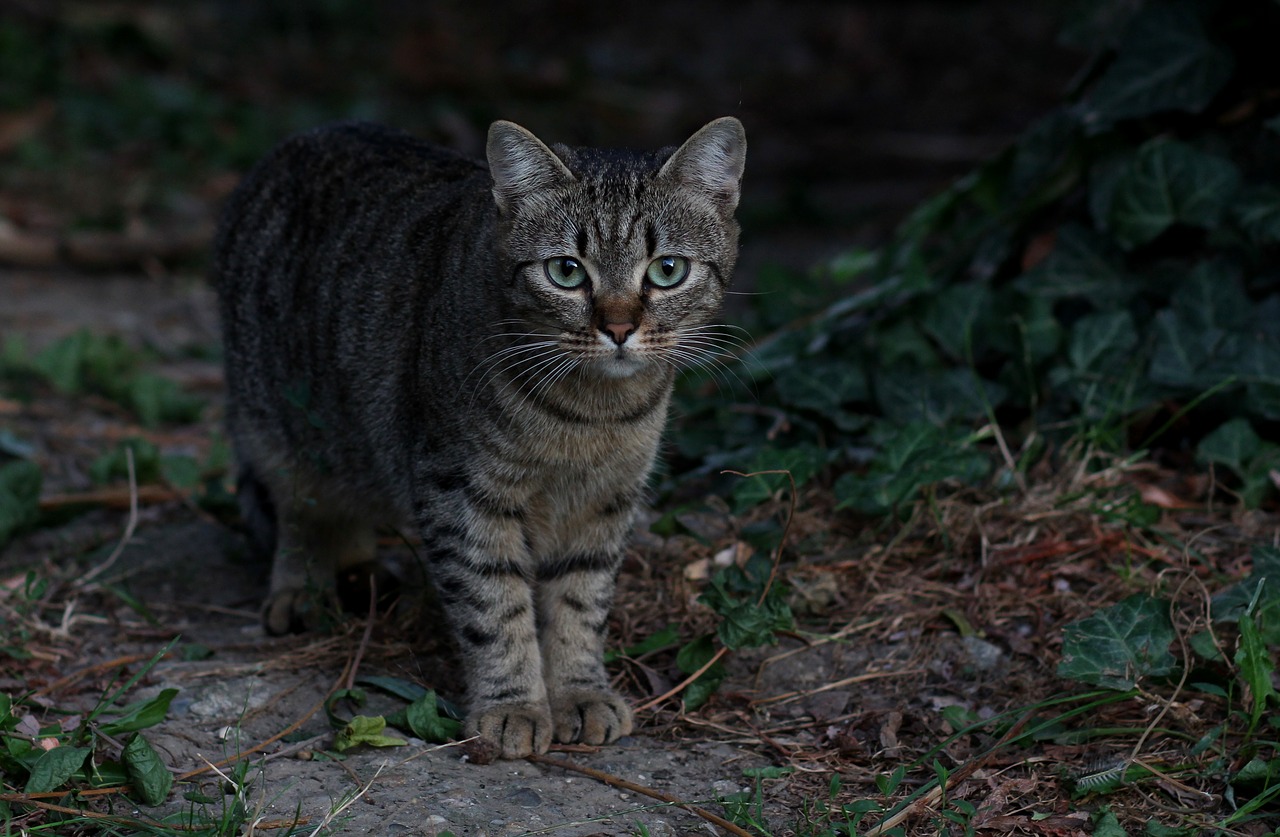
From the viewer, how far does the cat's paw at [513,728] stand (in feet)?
10.3

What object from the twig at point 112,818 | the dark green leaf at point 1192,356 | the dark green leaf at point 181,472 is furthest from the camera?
the dark green leaf at point 181,472

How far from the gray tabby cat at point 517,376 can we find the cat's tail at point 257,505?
0.88 ft

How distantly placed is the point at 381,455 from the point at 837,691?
54.7 inches

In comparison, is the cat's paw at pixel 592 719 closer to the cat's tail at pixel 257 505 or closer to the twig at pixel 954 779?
the twig at pixel 954 779

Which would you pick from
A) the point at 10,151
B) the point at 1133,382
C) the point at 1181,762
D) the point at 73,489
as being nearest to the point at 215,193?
the point at 10,151

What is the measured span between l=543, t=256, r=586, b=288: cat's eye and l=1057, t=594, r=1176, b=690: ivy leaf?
4.68 feet

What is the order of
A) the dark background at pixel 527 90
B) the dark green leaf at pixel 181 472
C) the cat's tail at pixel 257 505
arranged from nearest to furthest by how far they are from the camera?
the cat's tail at pixel 257 505 → the dark green leaf at pixel 181 472 → the dark background at pixel 527 90

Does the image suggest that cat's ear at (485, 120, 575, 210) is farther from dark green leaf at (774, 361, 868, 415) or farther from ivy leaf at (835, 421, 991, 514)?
dark green leaf at (774, 361, 868, 415)

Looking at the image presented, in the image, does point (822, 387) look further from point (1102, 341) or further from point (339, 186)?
point (339, 186)

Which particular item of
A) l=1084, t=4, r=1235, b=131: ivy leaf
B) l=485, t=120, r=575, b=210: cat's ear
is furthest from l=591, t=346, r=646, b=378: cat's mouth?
l=1084, t=4, r=1235, b=131: ivy leaf

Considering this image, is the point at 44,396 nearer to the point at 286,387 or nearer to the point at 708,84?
the point at 286,387

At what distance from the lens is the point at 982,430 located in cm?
415

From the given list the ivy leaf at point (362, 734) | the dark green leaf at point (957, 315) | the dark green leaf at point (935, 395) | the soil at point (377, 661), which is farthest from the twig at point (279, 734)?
the dark green leaf at point (957, 315)

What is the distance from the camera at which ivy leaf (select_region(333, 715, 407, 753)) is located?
304 cm
